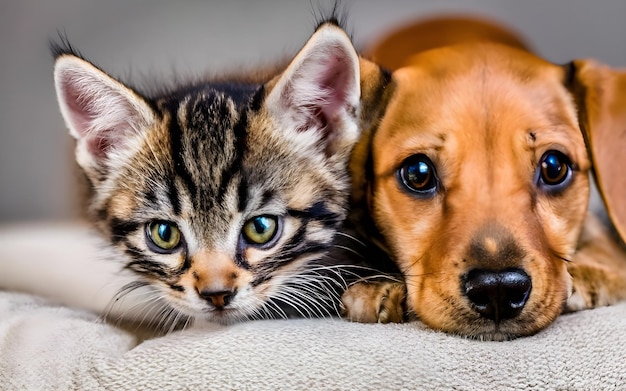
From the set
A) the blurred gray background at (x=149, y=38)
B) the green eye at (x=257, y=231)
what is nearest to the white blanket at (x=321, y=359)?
the green eye at (x=257, y=231)

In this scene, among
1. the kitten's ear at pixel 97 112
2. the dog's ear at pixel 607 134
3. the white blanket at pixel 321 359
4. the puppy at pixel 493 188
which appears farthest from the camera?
the dog's ear at pixel 607 134

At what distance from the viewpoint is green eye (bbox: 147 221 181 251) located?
111 centimetres

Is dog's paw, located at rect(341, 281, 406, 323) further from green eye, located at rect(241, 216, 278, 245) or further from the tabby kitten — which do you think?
green eye, located at rect(241, 216, 278, 245)

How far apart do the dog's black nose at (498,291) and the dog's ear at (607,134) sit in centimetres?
34

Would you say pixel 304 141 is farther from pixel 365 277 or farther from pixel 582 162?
pixel 582 162

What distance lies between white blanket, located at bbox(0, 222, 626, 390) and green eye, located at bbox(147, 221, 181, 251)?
149 mm

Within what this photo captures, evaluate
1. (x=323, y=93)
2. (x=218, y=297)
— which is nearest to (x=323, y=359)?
(x=218, y=297)

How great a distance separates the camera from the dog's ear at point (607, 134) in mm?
1241

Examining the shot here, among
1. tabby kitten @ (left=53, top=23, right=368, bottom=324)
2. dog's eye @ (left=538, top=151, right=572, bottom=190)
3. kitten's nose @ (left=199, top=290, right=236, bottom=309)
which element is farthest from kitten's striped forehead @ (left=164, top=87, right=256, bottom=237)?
dog's eye @ (left=538, top=151, right=572, bottom=190)

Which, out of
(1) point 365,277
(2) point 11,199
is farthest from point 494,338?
(2) point 11,199

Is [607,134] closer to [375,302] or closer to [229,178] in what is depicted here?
[375,302]

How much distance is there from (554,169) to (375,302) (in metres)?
0.39

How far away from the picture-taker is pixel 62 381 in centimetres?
98

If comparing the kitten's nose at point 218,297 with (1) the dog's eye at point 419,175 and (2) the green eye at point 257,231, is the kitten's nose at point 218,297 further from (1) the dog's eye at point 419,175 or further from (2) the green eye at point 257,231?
(1) the dog's eye at point 419,175
